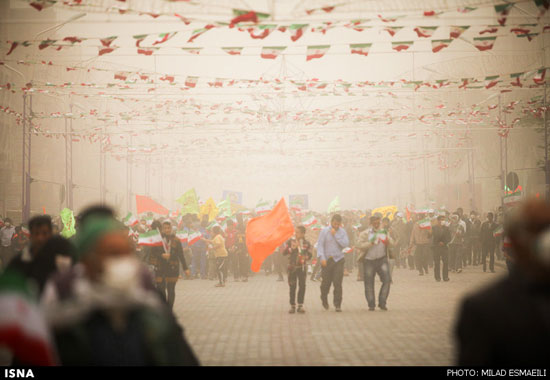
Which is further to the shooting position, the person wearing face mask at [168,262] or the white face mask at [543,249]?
the person wearing face mask at [168,262]

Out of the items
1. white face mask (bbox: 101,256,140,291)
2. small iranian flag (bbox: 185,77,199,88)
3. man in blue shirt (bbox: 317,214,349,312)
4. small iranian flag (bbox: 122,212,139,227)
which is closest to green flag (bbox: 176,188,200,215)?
small iranian flag (bbox: 122,212,139,227)

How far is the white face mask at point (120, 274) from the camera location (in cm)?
316

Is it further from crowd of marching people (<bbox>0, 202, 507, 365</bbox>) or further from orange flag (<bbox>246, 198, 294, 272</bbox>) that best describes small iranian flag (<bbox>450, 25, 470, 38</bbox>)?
orange flag (<bbox>246, 198, 294, 272</bbox>)

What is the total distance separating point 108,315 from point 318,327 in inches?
349

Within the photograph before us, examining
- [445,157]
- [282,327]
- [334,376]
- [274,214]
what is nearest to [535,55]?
[445,157]

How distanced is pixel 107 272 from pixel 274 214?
512 inches

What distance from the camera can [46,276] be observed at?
6.23m

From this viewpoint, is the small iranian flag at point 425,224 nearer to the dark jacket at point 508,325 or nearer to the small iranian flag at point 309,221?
the small iranian flag at point 309,221

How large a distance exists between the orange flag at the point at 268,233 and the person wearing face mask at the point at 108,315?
1261 centimetres

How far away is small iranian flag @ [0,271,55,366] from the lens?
321 cm

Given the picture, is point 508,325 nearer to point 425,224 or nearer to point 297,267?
point 297,267

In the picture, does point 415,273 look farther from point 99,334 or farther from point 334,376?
point 99,334

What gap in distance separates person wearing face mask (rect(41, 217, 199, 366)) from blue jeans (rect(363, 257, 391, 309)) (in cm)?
1108

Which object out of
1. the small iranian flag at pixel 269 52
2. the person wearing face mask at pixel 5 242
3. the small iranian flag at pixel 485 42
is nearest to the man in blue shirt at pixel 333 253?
the small iranian flag at pixel 269 52
